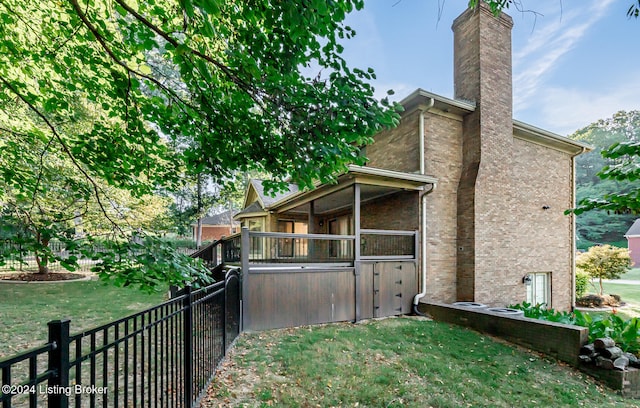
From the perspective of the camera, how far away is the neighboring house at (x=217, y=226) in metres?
35.0

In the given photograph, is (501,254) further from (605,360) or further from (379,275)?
(605,360)

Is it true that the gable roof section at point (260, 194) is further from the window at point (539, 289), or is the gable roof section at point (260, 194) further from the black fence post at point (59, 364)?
the black fence post at point (59, 364)

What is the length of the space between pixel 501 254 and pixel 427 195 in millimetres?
3196

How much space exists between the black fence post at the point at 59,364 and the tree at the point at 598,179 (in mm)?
40937

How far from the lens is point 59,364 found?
1.59 metres

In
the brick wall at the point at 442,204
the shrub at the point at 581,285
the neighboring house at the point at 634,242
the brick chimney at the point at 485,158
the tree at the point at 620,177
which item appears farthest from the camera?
the neighboring house at the point at 634,242

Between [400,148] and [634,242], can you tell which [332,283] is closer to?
[400,148]

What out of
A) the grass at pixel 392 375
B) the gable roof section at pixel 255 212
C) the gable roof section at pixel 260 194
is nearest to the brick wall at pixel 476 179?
the grass at pixel 392 375

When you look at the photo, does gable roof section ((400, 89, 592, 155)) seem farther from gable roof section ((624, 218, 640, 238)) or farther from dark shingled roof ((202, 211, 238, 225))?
gable roof section ((624, 218, 640, 238))

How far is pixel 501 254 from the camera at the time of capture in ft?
31.6

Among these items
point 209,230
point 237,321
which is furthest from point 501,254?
point 209,230

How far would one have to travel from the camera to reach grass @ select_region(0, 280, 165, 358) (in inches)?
254

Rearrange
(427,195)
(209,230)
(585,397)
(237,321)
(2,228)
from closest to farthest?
(2,228), (585,397), (237,321), (427,195), (209,230)

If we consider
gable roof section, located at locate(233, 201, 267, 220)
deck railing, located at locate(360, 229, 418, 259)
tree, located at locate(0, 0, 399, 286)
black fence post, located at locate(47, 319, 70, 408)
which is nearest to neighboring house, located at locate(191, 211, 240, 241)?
gable roof section, located at locate(233, 201, 267, 220)
